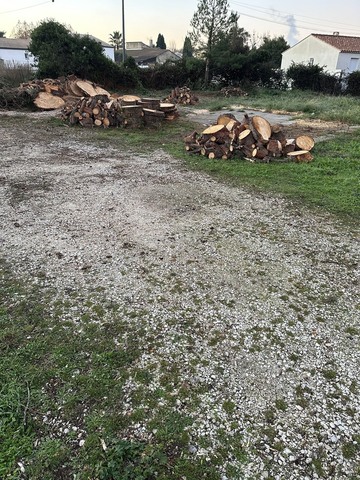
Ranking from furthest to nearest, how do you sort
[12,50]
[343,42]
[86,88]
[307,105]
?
[12,50] → [343,42] → [307,105] → [86,88]

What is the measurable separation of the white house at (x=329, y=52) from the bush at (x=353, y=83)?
6.22m

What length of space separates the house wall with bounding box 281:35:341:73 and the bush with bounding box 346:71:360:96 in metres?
7.49

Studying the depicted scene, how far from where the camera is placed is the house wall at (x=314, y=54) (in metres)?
26.2

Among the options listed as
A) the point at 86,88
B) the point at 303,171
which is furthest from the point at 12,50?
the point at 303,171

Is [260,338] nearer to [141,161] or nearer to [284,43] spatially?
[141,161]

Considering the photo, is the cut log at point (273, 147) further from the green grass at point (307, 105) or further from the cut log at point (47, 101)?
the cut log at point (47, 101)

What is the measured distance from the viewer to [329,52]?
86.7 feet

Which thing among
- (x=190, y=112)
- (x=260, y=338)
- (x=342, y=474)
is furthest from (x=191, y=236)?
(x=190, y=112)

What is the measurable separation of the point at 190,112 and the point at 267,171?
8733 mm

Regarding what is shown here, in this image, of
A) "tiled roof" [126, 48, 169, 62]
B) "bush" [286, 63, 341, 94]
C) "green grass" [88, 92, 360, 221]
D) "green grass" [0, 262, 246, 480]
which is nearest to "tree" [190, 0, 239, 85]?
"bush" [286, 63, 341, 94]

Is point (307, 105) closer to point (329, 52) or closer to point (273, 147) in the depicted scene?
point (273, 147)

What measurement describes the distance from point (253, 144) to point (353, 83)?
16511 mm

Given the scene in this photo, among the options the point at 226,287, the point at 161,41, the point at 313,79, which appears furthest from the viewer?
the point at 161,41

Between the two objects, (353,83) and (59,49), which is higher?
(59,49)
